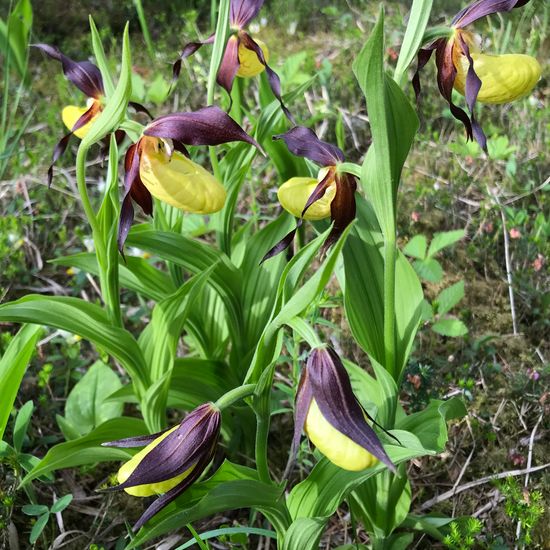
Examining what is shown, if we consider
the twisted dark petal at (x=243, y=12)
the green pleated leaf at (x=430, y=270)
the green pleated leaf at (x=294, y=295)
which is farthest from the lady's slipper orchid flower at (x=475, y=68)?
the green pleated leaf at (x=430, y=270)

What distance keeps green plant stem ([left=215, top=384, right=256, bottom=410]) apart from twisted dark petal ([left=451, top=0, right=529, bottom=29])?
29.0 inches

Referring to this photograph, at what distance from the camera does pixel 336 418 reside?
869mm

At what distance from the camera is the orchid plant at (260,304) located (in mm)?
929

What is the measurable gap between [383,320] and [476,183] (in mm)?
1273

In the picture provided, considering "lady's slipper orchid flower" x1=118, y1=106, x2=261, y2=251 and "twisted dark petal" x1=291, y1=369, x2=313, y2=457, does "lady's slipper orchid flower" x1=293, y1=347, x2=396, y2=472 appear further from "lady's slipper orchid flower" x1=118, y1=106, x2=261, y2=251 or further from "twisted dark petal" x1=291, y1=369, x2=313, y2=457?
"lady's slipper orchid flower" x1=118, y1=106, x2=261, y2=251

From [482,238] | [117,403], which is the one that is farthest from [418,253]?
[117,403]

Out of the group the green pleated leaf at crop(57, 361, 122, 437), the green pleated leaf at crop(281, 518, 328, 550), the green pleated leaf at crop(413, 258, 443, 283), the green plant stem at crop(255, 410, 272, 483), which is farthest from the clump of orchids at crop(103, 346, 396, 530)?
the green pleated leaf at crop(413, 258, 443, 283)

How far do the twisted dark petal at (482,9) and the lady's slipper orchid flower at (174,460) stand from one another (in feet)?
2.61

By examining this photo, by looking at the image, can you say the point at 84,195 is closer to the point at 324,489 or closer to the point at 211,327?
the point at 211,327

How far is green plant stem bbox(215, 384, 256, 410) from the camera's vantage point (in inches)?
37.1

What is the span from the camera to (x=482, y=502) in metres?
1.50

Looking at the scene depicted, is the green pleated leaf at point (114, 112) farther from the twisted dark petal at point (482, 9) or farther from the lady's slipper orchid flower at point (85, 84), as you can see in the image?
the twisted dark petal at point (482, 9)

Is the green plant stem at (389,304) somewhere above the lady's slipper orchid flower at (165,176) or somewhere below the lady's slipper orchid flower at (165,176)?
below

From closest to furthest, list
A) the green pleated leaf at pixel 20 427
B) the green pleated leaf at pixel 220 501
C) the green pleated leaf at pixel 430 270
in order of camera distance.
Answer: the green pleated leaf at pixel 220 501 → the green pleated leaf at pixel 20 427 → the green pleated leaf at pixel 430 270
